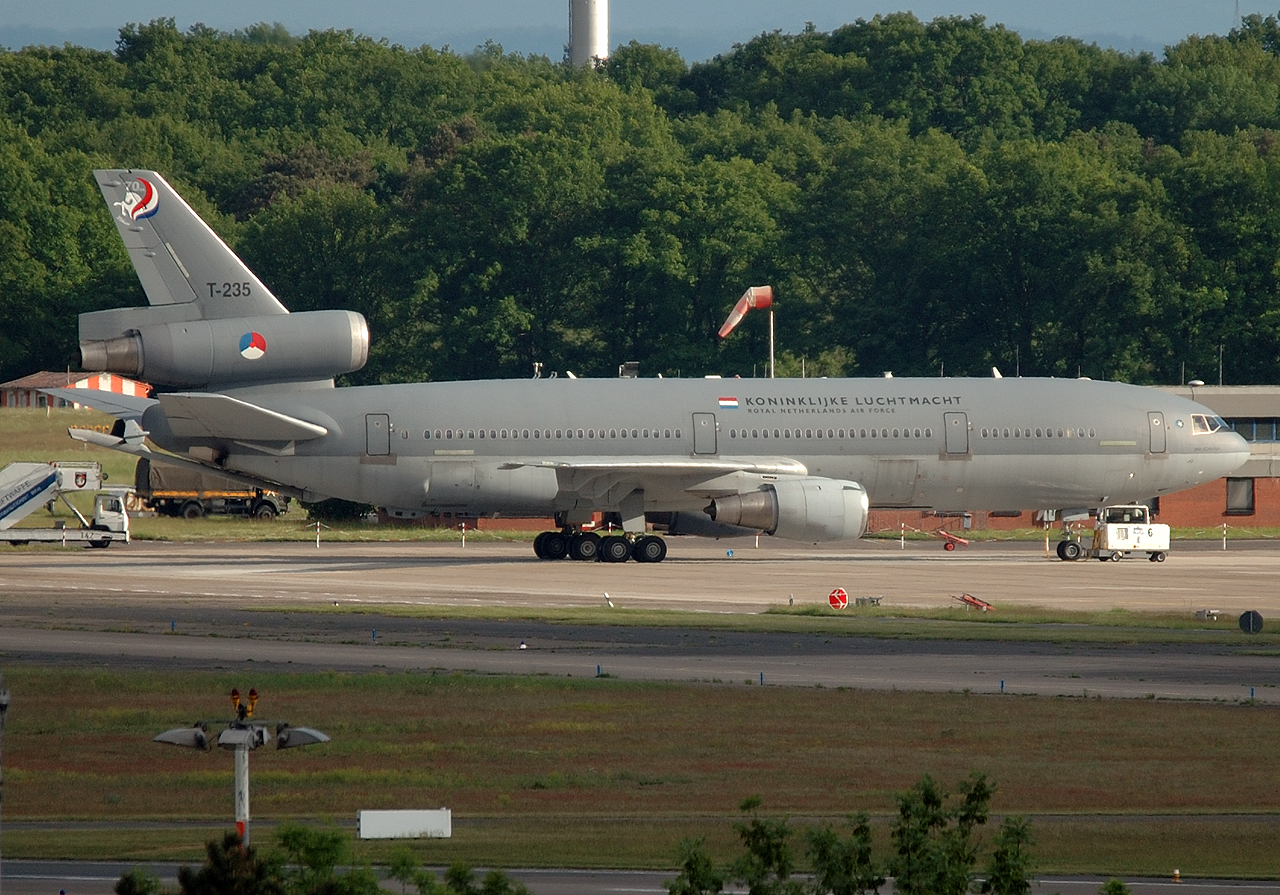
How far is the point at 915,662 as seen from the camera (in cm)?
2933

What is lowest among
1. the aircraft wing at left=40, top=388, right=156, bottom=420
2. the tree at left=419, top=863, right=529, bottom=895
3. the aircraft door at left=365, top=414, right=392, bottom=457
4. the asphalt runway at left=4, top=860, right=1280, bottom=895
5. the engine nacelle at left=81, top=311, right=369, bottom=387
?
the asphalt runway at left=4, top=860, right=1280, bottom=895

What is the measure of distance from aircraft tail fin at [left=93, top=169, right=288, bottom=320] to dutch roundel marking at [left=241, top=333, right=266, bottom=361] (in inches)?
33.6

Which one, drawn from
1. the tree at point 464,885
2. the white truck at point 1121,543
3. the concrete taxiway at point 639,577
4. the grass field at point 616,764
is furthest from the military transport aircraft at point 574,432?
the tree at point 464,885

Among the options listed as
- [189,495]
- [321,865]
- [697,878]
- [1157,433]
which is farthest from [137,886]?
[189,495]

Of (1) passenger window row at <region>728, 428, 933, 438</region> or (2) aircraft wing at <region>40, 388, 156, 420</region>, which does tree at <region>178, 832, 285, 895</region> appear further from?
(2) aircraft wing at <region>40, 388, 156, 420</region>

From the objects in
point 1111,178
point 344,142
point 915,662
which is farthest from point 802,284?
point 915,662

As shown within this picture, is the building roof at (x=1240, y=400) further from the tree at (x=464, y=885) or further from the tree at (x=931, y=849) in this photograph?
the tree at (x=464, y=885)

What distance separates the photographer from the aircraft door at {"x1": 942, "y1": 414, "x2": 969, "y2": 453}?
49.2 metres

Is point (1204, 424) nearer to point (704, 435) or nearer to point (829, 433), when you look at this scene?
point (829, 433)

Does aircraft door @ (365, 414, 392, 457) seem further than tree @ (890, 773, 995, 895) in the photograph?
Yes

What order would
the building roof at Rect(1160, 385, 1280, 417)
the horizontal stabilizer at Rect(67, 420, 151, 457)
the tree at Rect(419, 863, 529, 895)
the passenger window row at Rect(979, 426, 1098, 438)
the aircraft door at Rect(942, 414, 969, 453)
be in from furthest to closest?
the building roof at Rect(1160, 385, 1280, 417)
the passenger window row at Rect(979, 426, 1098, 438)
the aircraft door at Rect(942, 414, 969, 453)
the horizontal stabilizer at Rect(67, 420, 151, 457)
the tree at Rect(419, 863, 529, 895)

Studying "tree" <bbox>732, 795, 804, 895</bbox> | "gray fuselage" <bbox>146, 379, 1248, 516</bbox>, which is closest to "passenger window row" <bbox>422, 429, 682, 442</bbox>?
"gray fuselage" <bbox>146, 379, 1248, 516</bbox>

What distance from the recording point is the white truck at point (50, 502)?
55.6m

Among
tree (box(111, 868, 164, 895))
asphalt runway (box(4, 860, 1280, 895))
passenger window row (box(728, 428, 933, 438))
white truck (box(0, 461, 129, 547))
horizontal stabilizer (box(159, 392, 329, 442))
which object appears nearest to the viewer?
tree (box(111, 868, 164, 895))
